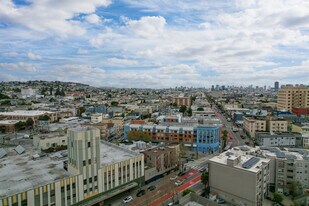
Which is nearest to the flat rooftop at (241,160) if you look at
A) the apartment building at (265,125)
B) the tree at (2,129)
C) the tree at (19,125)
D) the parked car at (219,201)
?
the parked car at (219,201)

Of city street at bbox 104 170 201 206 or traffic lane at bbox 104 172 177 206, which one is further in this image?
city street at bbox 104 170 201 206

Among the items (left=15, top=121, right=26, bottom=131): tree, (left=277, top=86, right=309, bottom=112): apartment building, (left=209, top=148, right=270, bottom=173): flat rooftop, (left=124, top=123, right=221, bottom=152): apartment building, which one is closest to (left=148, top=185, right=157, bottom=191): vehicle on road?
(left=209, top=148, right=270, bottom=173): flat rooftop

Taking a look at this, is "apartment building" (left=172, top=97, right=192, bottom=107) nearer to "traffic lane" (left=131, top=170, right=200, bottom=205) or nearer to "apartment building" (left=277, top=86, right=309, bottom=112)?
"apartment building" (left=277, top=86, right=309, bottom=112)

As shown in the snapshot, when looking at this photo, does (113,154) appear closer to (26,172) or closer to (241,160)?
(26,172)

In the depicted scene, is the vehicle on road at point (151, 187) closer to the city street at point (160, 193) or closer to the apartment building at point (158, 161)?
the city street at point (160, 193)

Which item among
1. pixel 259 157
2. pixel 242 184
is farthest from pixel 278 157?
pixel 242 184

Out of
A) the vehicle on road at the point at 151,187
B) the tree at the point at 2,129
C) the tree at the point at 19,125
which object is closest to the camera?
the vehicle on road at the point at 151,187

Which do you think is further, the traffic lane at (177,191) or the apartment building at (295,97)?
the apartment building at (295,97)
